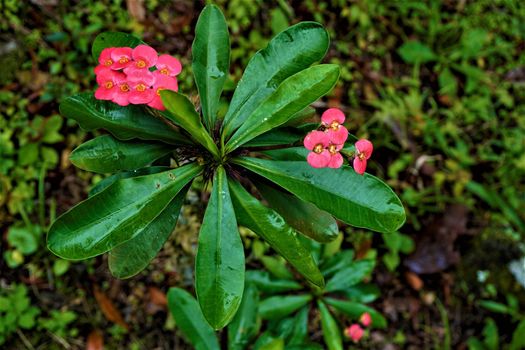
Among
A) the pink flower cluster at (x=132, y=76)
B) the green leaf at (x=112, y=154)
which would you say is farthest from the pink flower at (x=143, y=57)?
the green leaf at (x=112, y=154)

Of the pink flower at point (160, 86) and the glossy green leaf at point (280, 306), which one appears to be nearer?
the pink flower at point (160, 86)

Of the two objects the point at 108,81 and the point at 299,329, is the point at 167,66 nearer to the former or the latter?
the point at 108,81

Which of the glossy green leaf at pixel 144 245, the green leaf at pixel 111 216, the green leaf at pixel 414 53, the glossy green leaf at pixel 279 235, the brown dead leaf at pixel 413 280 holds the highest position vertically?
the green leaf at pixel 111 216

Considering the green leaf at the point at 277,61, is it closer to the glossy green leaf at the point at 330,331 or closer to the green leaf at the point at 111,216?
the green leaf at the point at 111,216

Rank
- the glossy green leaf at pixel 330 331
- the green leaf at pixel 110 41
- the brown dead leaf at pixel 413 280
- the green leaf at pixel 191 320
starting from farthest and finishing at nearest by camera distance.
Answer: the brown dead leaf at pixel 413 280, the glossy green leaf at pixel 330 331, the green leaf at pixel 191 320, the green leaf at pixel 110 41

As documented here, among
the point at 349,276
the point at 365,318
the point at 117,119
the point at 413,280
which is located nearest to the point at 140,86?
the point at 117,119

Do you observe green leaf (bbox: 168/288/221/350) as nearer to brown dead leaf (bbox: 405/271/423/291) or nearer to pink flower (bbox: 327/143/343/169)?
pink flower (bbox: 327/143/343/169)

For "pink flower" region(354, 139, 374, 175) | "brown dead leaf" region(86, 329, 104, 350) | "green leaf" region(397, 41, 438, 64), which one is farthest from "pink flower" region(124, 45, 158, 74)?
"green leaf" region(397, 41, 438, 64)
